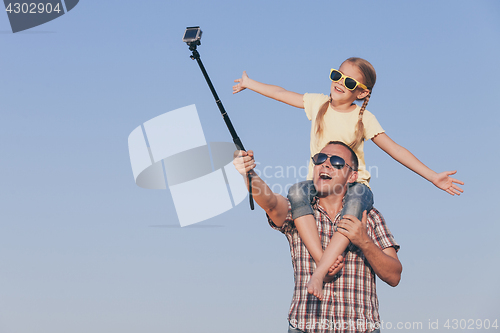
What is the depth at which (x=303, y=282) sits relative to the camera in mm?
6316

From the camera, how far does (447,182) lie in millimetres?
6953

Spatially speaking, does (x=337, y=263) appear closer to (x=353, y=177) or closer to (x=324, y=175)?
(x=324, y=175)

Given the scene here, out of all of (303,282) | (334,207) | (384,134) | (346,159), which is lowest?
(303,282)

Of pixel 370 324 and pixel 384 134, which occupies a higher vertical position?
pixel 384 134

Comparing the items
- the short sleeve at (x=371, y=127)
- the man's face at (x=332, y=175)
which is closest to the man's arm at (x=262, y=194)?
the man's face at (x=332, y=175)

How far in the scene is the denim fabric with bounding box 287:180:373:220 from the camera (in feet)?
21.0

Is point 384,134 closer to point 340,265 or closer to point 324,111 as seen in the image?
point 324,111

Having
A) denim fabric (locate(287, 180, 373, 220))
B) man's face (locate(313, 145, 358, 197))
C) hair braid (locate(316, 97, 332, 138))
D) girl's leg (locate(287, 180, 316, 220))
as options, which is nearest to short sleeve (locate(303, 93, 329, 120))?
hair braid (locate(316, 97, 332, 138))

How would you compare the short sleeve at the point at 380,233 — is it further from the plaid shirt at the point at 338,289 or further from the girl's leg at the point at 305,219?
the girl's leg at the point at 305,219

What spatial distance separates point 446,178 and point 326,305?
2297 millimetres

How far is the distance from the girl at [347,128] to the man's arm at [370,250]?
243 millimetres

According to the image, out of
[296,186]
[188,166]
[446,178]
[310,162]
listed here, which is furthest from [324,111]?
[188,166]

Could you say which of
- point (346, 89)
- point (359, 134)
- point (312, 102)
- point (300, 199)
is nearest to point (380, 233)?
point (300, 199)

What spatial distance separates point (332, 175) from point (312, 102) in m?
1.39
